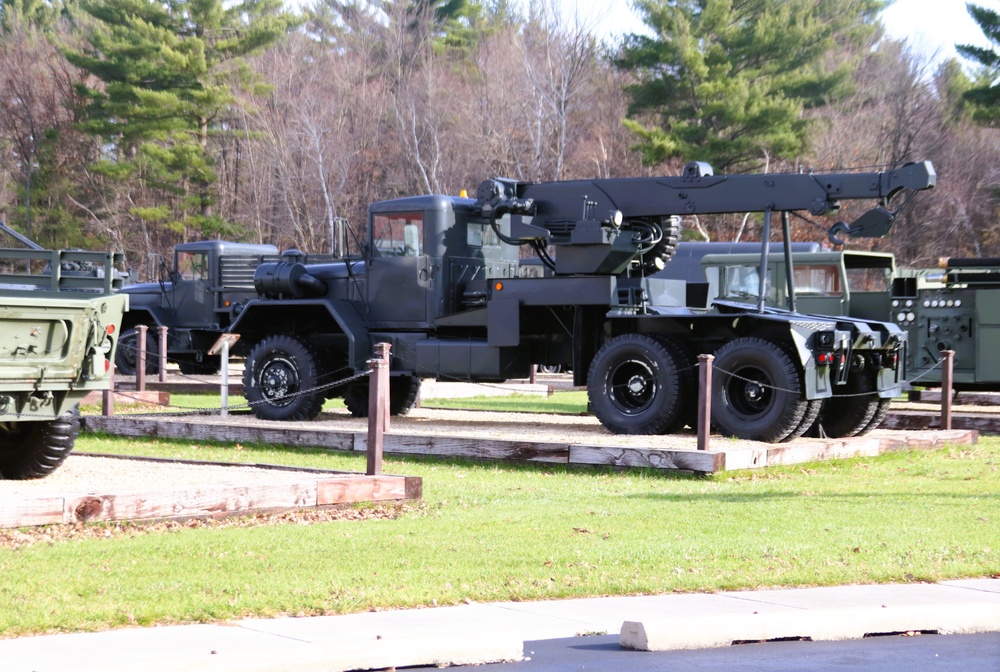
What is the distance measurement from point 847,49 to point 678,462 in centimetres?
4489

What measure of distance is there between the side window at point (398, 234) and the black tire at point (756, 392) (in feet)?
14.3

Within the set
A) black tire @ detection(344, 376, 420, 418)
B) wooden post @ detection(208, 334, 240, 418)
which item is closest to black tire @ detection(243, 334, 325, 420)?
wooden post @ detection(208, 334, 240, 418)

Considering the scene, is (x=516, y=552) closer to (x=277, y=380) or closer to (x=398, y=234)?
(x=398, y=234)

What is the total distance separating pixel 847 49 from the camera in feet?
178

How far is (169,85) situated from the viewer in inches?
1860

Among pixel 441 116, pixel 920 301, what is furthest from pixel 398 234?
pixel 441 116

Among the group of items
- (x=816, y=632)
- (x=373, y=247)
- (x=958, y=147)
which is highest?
(x=958, y=147)

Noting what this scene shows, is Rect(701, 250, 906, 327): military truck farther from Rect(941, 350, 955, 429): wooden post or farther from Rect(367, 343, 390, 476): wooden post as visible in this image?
Rect(367, 343, 390, 476): wooden post

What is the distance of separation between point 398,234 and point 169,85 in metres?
32.2

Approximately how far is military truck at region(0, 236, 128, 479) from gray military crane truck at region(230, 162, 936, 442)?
331cm

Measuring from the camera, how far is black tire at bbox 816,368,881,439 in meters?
16.1

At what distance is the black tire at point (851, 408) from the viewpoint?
16.1 meters

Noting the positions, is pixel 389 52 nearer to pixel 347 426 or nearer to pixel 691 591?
pixel 347 426

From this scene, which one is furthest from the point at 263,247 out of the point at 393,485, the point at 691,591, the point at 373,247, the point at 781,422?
the point at 691,591
